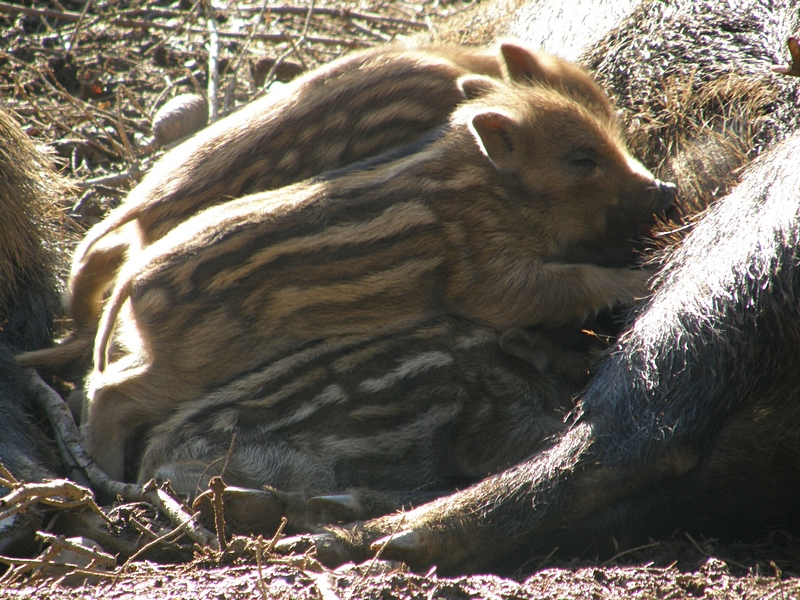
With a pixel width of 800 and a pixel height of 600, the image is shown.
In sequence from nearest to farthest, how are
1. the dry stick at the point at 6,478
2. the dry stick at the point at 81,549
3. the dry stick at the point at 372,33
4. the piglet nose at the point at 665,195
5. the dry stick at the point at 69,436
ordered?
the dry stick at the point at 81,549 < the dry stick at the point at 6,478 < the dry stick at the point at 69,436 < the piglet nose at the point at 665,195 < the dry stick at the point at 372,33

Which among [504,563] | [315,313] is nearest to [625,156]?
[315,313]

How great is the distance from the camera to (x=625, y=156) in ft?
10.5

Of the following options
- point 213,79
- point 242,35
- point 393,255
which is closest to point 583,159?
point 393,255

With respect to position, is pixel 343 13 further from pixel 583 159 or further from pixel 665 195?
pixel 665 195

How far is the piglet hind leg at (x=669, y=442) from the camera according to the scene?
7.93 feet

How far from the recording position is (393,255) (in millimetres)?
2887

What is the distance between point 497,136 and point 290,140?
30.8 inches

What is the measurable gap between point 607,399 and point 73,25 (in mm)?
4420

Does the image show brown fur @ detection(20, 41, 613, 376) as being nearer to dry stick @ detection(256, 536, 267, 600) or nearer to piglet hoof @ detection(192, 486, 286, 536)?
piglet hoof @ detection(192, 486, 286, 536)

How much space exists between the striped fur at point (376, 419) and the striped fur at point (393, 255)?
8 cm

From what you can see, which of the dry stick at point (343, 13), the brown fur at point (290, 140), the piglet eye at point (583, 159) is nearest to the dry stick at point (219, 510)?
the brown fur at point (290, 140)

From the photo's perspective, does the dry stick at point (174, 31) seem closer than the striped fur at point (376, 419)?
No

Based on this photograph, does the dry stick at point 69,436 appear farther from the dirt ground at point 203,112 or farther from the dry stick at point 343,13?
the dry stick at point 343,13

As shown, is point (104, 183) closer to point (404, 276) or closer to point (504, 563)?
point (404, 276)
